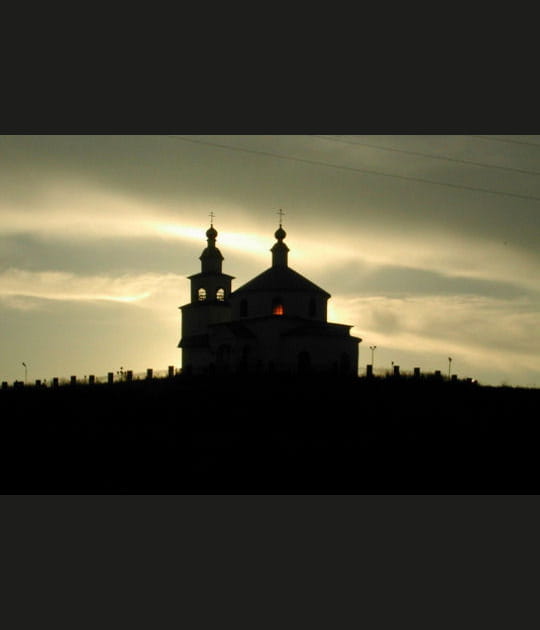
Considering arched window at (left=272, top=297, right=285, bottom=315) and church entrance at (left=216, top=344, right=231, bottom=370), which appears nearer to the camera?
arched window at (left=272, top=297, right=285, bottom=315)

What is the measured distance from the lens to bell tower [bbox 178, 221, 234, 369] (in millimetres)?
53531

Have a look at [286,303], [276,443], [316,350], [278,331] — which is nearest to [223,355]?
[278,331]

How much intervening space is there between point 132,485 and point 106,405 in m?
10.6

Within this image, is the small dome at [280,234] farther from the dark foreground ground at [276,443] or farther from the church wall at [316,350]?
the dark foreground ground at [276,443]

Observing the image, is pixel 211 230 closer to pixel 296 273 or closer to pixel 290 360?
pixel 296 273

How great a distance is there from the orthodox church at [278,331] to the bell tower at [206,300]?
188cm

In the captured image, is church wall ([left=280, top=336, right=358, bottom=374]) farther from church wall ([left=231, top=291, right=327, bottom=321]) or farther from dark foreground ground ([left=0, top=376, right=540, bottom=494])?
dark foreground ground ([left=0, top=376, right=540, bottom=494])

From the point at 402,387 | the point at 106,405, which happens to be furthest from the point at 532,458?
the point at 106,405

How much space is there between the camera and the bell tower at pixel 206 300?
53531 millimetres

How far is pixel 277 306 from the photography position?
47562 millimetres

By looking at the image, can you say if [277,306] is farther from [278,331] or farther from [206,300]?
[206,300]

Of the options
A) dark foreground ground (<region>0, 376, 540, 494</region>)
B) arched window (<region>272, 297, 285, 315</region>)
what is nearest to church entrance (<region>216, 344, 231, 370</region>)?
arched window (<region>272, 297, 285, 315</region>)

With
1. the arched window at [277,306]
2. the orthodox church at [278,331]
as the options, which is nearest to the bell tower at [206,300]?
the orthodox church at [278,331]

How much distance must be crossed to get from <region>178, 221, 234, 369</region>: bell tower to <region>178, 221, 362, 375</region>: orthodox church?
1876mm
